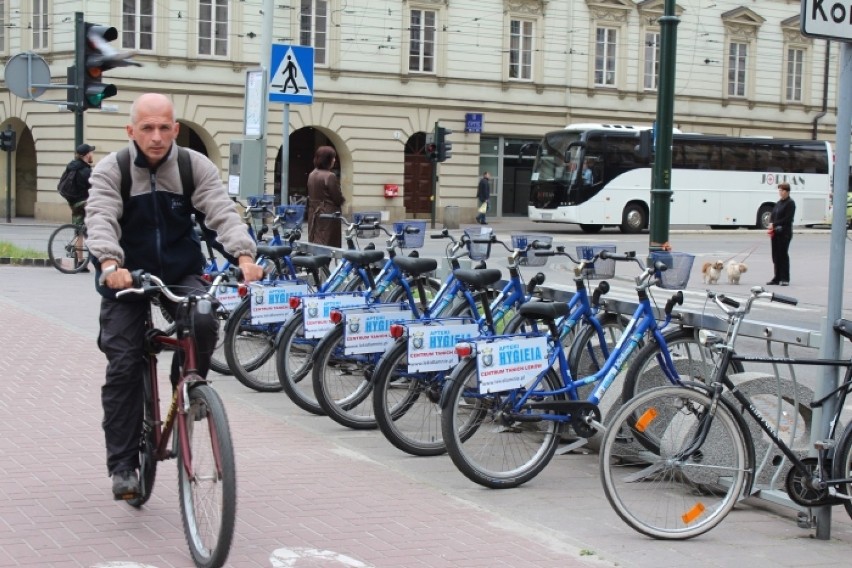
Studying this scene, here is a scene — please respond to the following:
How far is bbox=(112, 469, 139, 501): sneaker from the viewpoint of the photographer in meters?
5.82

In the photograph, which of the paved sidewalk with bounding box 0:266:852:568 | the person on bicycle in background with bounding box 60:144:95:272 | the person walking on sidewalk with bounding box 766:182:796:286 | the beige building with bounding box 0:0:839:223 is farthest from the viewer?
the beige building with bounding box 0:0:839:223

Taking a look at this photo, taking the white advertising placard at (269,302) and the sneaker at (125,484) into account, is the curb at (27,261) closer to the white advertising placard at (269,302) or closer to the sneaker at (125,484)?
the white advertising placard at (269,302)

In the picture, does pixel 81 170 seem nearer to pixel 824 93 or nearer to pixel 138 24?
pixel 138 24

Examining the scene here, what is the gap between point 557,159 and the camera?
40.8 meters

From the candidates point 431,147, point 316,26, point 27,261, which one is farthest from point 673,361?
point 316,26

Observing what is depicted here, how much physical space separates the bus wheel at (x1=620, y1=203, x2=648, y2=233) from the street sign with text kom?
35.3 meters

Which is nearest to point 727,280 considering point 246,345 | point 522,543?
point 246,345

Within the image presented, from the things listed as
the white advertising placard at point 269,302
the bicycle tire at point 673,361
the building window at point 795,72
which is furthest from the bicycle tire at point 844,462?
the building window at point 795,72

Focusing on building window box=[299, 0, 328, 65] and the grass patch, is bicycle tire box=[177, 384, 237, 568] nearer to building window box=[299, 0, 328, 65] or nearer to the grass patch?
the grass patch

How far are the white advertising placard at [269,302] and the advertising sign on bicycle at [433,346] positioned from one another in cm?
196

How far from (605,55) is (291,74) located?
3480 cm

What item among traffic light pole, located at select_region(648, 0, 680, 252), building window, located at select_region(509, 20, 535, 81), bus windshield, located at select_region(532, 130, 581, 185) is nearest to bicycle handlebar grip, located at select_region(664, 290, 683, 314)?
traffic light pole, located at select_region(648, 0, 680, 252)

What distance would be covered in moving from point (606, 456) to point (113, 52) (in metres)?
9.52

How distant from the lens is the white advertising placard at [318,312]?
8641 mm
